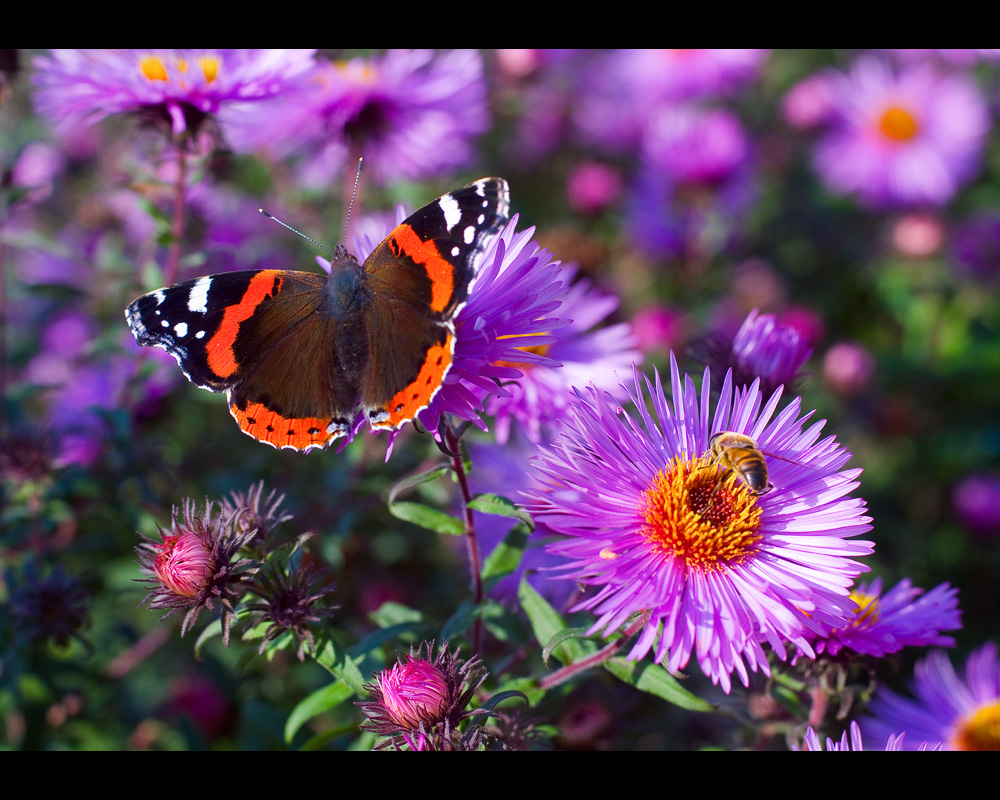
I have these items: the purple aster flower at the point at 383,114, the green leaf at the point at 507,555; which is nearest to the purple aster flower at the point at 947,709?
the green leaf at the point at 507,555

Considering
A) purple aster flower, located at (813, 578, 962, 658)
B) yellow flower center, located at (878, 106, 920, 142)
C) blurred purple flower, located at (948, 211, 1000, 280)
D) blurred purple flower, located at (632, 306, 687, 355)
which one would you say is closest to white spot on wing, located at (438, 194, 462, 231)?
purple aster flower, located at (813, 578, 962, 658)

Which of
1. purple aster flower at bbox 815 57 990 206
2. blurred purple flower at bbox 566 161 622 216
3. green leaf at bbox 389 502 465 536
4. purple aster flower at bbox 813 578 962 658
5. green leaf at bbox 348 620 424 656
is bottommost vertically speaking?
green leaf at bbox 348 620 424 656

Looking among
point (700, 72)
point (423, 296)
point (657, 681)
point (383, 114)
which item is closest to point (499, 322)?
point (423, 296)

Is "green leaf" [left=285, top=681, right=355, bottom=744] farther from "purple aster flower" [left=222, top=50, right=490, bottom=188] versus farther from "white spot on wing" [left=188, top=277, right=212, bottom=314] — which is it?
"purple aster flower" [left=222, top=50, right=490, bottom=188]

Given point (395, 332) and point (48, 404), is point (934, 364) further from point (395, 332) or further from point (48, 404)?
point (48, 404)

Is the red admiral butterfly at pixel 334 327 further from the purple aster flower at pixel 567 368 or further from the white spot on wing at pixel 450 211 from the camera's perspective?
the purple aster flower at pixel 567 368

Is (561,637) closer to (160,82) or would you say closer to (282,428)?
(282,428)
